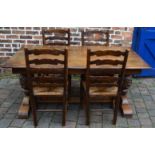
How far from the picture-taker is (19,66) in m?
2.68

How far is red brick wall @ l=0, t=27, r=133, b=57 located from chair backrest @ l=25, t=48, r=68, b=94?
1.52 metres

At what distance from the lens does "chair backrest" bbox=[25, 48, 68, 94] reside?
247 centimetres

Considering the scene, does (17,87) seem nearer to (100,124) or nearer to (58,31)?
(58,31)

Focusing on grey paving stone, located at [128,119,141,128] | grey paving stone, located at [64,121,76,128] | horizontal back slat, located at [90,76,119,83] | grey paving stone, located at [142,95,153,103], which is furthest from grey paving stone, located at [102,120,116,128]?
grey paving stone, located at [142,95,153,103]

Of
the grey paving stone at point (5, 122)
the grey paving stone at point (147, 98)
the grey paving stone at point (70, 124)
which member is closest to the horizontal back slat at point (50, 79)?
the grey paving stone at point (70, 124)

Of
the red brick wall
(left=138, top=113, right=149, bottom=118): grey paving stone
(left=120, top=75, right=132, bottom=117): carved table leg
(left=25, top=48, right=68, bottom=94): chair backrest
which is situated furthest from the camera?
the red brick wall

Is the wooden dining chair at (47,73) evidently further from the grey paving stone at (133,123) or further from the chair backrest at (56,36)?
the chair backrest at (56,36)

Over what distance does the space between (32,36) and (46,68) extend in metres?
1.79

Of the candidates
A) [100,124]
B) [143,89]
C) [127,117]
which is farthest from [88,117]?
[143,89]

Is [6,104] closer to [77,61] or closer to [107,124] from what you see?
[77,61]

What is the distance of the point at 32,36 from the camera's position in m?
4.17

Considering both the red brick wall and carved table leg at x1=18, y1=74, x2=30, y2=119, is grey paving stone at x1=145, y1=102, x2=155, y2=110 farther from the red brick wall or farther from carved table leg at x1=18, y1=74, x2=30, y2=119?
carved table leg at x1=18, y1=74, x2=30, y2=119

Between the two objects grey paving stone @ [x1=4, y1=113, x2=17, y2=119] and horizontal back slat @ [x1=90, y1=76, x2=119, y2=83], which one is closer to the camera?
horizontal back slat @ [x1=90, y1=76, x2=119, y2=83]

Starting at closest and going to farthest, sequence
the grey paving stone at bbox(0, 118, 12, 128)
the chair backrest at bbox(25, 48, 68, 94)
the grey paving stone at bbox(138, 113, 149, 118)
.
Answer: the chair backrest at bbox(25, 48, 68, 94), the grey paving stone at bbox(0, 118, 12, 128), the grey paving stone at bbox(138, 113, 149, 118)
